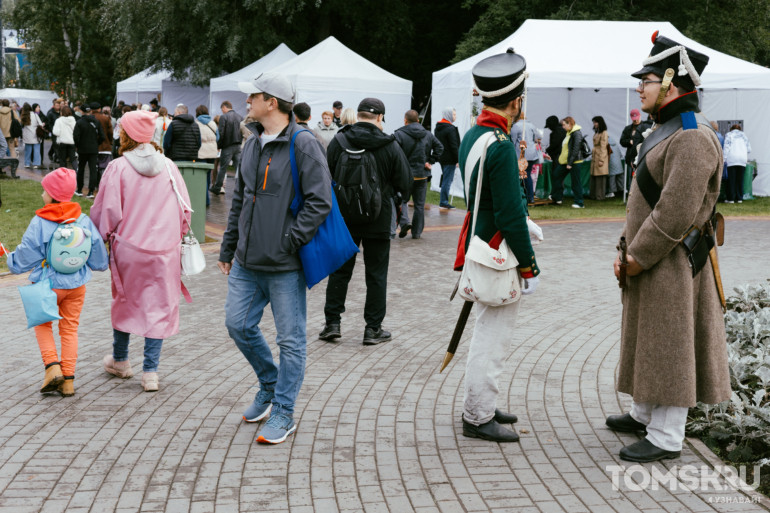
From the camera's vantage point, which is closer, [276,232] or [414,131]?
[276,232]

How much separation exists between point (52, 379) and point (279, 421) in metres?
1.62

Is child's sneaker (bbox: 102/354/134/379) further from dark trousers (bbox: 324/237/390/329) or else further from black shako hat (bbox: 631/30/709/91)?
black shako hat (bbox: 631/30/709/91)

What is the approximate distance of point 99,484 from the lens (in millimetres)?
3957

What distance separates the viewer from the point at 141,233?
5332 mm

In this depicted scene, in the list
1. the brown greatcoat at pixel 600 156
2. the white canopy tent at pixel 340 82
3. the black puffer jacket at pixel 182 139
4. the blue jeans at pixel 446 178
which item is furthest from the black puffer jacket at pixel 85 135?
the brown greatcoat at pixel 600 156

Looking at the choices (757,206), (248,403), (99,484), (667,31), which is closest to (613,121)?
(667,31)

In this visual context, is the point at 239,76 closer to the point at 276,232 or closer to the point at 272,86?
the point at 272,86

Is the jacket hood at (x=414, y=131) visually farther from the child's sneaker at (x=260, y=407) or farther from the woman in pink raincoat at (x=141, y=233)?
the child's sneaker at (x=260, y=407)

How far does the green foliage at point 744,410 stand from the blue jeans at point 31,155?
22159mm

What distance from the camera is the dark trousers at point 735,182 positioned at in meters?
18.6

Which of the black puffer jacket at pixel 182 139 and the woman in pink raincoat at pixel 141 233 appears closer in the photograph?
the woman in pink raincoat at pixel 141 233

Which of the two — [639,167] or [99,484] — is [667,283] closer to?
[639,167]

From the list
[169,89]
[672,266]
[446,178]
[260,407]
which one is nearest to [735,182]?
[446,178]

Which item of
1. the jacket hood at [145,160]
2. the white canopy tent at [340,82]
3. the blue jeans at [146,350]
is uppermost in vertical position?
the white canopy tent at [340,82]
